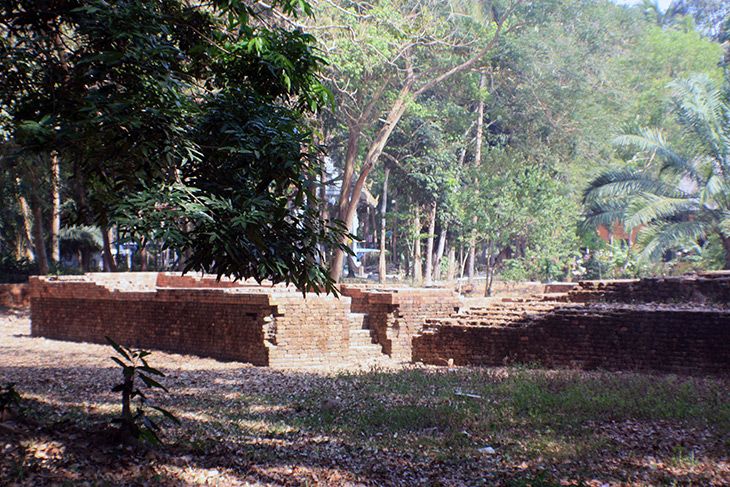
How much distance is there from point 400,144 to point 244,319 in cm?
1913

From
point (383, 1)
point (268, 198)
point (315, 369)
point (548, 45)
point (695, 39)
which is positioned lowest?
point (315, 369)

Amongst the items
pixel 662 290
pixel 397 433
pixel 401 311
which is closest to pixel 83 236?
pixel 401 311

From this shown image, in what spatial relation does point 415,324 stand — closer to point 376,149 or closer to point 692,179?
point 376,149

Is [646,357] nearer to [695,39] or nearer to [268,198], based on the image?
[268,198]

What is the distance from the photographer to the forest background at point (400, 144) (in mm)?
4281

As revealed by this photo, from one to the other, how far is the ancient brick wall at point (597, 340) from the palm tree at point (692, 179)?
46.5 feet

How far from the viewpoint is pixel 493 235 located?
2280cm

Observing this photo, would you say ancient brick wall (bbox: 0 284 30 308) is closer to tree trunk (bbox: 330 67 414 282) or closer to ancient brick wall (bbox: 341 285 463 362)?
tree trunk (bbox: 330 67 414 282)

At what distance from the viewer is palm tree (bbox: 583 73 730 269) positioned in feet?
73.2

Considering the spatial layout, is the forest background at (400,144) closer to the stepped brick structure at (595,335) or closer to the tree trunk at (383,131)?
the tree trunk at (383,131)

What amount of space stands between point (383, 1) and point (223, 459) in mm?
16526

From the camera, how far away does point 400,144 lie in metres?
28.7

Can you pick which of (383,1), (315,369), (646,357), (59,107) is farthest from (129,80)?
(383,1)

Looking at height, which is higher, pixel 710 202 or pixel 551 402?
pixel 710 202
